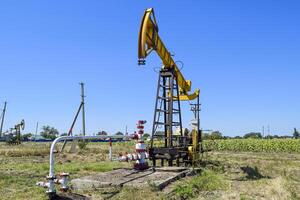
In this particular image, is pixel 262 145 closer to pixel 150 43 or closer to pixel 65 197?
pixel 150 43

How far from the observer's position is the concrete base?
22.2 feet

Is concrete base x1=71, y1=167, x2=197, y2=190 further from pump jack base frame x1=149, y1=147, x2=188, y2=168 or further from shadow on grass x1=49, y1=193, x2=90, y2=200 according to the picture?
pump jack base frame x1=149, y1=147, x2=188, y2=168

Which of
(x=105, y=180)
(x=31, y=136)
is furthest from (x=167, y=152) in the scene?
(x=31, y=136)

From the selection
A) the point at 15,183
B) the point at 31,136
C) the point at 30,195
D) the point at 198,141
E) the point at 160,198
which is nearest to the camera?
the point at 160,198

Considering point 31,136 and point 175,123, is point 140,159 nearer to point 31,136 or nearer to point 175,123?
point 175,123

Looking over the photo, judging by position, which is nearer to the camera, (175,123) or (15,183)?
(15,183)

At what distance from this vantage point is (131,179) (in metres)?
7.32

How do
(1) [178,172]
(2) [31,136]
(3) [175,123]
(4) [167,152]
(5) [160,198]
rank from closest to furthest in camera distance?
(5) [160,198], (1) [178,172], (4) [167,152], (3) [175,123], (2) [31,136]

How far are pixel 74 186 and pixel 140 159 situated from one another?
8.46ft

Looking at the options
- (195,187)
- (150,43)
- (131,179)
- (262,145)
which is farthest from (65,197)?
(262,145)

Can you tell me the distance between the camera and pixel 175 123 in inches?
470

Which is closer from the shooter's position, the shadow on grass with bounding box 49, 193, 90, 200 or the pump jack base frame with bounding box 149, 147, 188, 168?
the shadow on grass with bounding box 49, 193, 90, 200

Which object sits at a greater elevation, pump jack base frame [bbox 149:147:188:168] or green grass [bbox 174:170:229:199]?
pump jack base frame [bbox 149:147:188:168]

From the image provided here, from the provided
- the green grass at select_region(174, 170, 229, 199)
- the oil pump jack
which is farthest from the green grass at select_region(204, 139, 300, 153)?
the green grass at select_region(174, 170, 229, 199)
